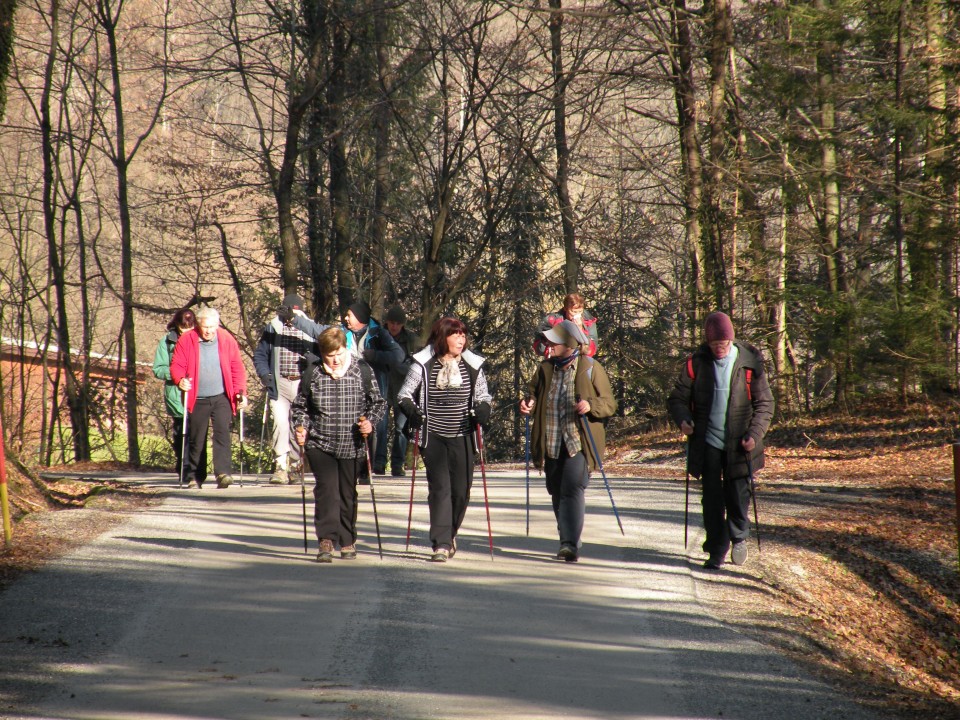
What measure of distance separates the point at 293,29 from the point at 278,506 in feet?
48.1

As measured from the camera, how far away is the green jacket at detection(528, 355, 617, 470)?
337 inches

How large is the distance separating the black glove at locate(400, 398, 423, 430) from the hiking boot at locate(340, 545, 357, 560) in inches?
45.5

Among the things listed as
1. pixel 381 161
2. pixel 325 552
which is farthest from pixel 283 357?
pixel 381 161

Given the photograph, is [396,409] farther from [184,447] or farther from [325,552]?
[325,552]

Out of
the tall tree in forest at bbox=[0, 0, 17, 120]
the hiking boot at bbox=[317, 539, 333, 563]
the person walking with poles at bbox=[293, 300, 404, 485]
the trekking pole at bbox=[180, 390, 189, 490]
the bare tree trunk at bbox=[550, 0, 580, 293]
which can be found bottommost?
the hiking boot at bbox=[317, 539, 333, 563]

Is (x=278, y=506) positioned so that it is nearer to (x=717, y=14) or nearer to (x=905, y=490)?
(x=905, y=490)

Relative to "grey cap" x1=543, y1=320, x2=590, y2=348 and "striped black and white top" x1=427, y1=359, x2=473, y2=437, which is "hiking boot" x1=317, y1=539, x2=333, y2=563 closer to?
"striped black and white top" x1=427, y1=359, x2=473, y2=437

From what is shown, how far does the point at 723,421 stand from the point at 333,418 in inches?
122

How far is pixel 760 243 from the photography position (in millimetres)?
18516

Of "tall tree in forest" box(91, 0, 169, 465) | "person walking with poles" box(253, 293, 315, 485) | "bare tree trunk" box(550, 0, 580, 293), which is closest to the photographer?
"person walking with poles" box(253, 293, 315, 485)

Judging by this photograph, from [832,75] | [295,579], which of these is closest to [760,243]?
[832,75]

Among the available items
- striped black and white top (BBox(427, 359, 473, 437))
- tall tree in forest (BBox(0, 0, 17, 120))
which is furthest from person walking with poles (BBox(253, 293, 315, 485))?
striped black and white top (BBox(427, 359, 473, 437))

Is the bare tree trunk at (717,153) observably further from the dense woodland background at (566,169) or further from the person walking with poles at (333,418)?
the person walking with poles at (333,418)

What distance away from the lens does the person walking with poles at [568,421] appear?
28.1ft
